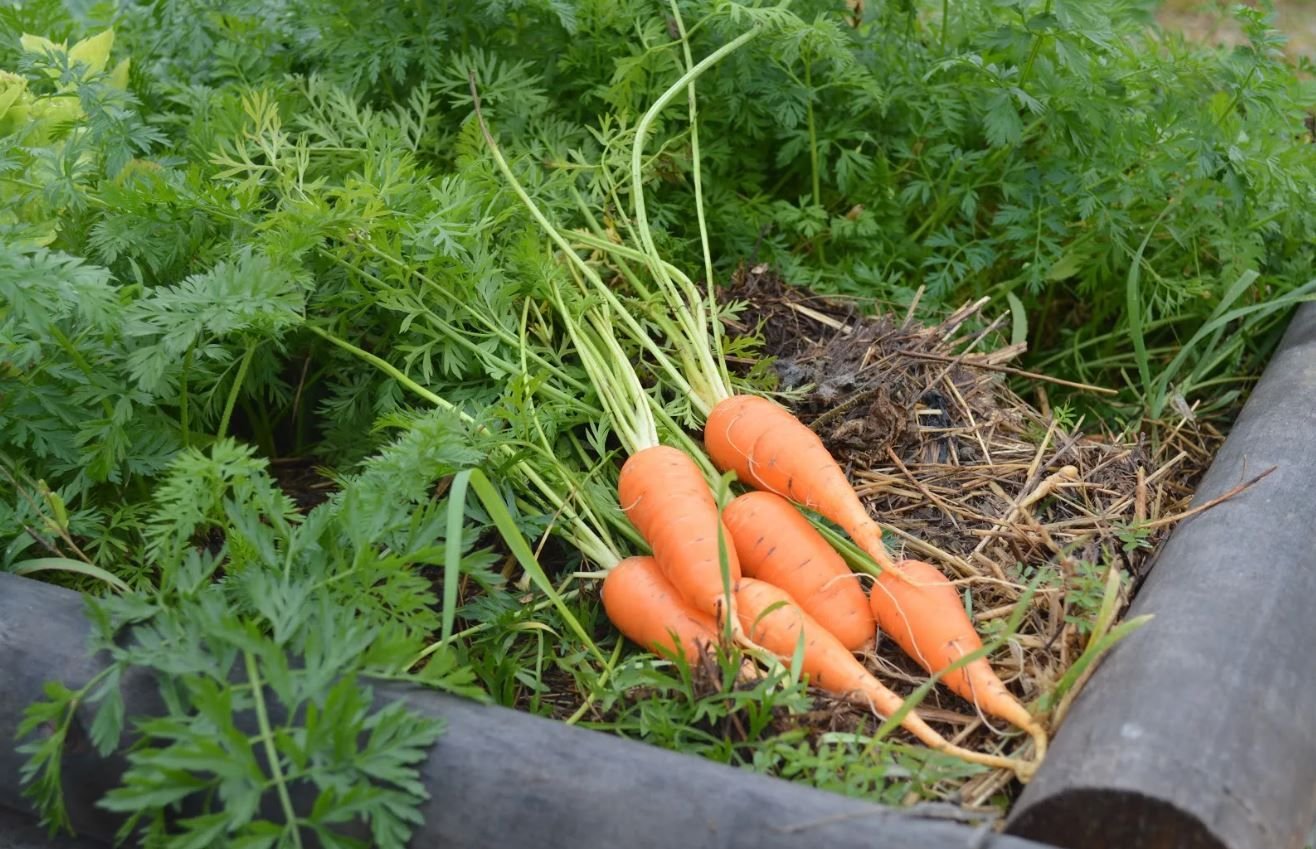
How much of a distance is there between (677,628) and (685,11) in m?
1.42

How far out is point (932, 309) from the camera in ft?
8.48

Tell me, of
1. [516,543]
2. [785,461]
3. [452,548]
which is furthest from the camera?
[785,461]

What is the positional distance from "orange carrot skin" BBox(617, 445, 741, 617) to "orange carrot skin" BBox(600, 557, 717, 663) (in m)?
0.02

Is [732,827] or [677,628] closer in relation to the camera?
[732,827]

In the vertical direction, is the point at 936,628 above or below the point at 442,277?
below

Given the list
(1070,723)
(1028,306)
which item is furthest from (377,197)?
→ (1028,306)

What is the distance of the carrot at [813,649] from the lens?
1.69m

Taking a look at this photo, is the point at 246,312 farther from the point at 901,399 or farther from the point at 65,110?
the point at 901,399

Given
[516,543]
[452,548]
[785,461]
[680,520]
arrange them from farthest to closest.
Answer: [785,461] → [680,520] → [516,543] → [452,548]

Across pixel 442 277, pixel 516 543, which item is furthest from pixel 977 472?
pixel 442 277

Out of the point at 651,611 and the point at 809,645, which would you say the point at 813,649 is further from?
the point at 651,611

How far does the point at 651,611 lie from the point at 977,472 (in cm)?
67

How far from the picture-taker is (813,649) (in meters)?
1.75

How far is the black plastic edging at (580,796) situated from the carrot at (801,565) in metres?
0.46
